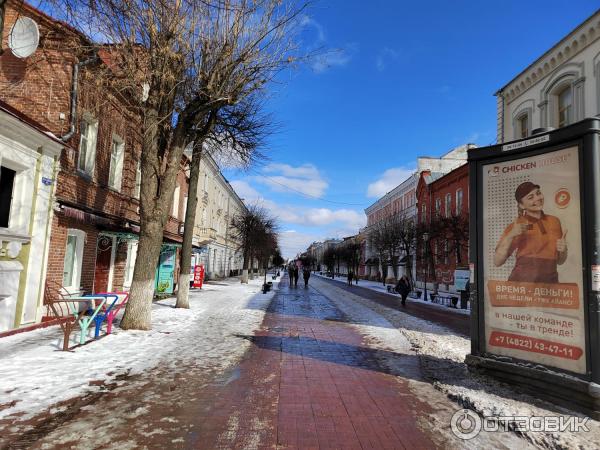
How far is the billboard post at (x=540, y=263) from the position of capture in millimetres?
5051

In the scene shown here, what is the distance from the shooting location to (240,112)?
1330cm

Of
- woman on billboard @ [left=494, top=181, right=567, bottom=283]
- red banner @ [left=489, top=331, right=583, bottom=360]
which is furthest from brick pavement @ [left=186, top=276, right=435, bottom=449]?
woman on billboard @ [left=494, top=181, right=567, bottom=283]

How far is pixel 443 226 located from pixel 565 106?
11.9 metres

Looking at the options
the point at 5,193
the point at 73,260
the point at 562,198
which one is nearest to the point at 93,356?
the point at 5,193

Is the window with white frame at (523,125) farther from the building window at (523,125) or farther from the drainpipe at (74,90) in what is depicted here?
the drainpipe at (74,90)

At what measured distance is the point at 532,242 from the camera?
18.9ft

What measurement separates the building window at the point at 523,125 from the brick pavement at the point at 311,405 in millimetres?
13243

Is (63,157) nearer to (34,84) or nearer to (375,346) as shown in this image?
(34,84)

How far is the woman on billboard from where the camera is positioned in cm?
547

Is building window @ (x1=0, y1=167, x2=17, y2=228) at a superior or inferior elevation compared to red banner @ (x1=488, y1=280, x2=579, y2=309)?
superior

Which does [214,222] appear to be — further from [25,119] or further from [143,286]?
[25,119]

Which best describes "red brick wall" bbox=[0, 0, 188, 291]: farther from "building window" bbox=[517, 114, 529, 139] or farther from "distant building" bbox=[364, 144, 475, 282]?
"distant building" bbox=[364, 144, 475, 282]

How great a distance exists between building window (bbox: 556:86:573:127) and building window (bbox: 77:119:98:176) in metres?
14.9

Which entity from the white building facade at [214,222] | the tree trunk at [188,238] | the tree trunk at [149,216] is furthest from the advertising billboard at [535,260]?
the white building facade at [214,222]
